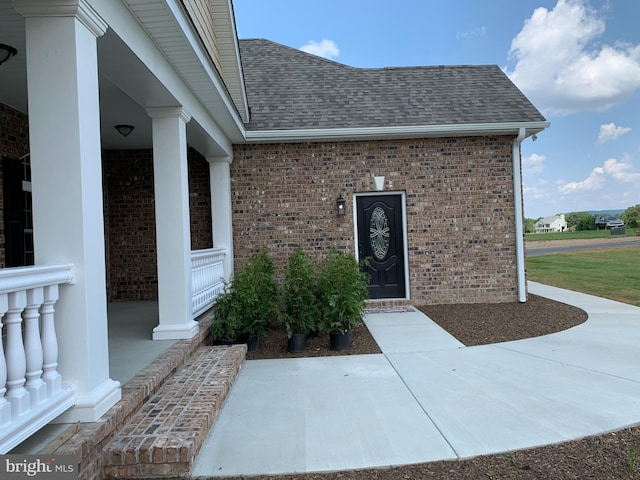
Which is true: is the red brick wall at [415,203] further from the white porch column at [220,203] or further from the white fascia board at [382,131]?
the white porch column at [220,203]

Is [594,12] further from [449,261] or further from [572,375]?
[572,375]

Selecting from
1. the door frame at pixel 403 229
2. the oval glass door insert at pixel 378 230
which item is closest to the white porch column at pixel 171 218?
the door frame at pixel 403 229

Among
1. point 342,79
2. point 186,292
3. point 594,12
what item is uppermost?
point 594,12

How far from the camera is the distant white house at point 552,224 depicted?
81469 mm

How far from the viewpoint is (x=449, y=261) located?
27.7ft

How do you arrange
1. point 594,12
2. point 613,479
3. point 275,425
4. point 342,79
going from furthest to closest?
point 594,12, point 342,79, point 275,425, point 613,479

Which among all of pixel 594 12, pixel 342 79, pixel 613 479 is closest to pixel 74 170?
pixel 613 479

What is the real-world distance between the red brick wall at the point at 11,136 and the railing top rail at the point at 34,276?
3.55 m

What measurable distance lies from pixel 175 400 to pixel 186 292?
5.54 ft

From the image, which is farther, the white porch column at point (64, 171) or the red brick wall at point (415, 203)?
the red brick wall at point (415, 203)

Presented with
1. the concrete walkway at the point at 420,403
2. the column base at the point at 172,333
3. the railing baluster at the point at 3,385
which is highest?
the railing baluster at the point at 3,385

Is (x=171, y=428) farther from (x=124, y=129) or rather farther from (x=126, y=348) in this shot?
(x=124, y=129)

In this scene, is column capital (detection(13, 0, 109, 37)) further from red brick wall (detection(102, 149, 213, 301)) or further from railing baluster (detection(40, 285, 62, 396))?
red brick wall (detection(102, 149, 213, 301))

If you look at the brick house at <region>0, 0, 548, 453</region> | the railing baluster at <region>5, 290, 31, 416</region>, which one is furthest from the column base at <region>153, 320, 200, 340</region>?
the railing baluster at <region>5, 290, 31, 416</region>
